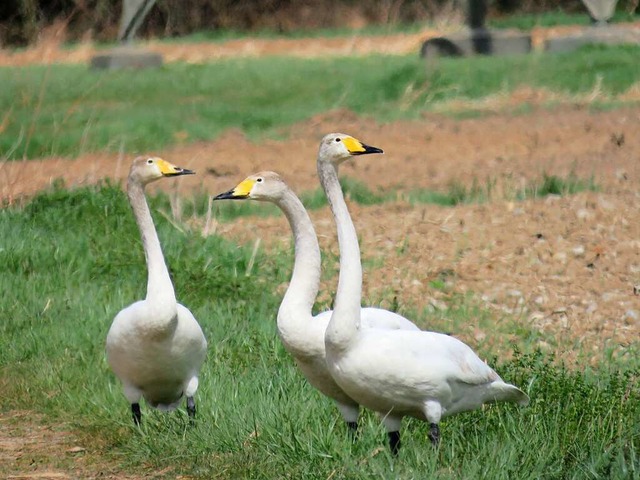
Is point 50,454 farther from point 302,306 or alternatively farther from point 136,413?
point 302,306

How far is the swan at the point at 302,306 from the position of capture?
19.9 feet

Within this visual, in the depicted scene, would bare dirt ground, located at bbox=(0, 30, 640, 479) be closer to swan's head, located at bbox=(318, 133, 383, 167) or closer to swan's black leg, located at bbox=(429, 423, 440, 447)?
swan's black leg, located at bbox=(429, 423, 440, 447)

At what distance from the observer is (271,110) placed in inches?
779

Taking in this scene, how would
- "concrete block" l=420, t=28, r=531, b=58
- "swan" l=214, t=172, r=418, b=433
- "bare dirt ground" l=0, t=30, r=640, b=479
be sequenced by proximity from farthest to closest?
1. "concrete block" l=420, t=28, r=531, b=58
2. "bare dirt ground" l=0, t=30, r=640, b=479
3. "swan" l=214, t=172, r=418, b=433

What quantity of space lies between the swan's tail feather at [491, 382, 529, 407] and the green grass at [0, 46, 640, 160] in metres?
10.8

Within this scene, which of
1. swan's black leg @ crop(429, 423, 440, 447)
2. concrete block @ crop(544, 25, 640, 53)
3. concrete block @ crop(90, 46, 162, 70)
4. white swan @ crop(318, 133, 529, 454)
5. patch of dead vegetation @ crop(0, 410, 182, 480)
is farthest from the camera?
concrete block @ crop(90, 46, 162, 70)

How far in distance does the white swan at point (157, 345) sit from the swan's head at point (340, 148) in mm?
1181

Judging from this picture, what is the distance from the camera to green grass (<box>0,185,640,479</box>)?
574 cm

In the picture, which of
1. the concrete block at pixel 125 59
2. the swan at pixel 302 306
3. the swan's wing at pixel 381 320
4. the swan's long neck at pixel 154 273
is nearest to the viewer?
the swan at pixel 302 306

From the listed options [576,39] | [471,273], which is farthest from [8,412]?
[576,39]

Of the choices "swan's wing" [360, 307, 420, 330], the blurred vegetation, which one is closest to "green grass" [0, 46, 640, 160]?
"swan's wing" [360, 307, 420, 330]

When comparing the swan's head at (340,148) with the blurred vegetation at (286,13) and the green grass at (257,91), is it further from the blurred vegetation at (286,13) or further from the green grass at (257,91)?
the blurred vegetation at (286,13)

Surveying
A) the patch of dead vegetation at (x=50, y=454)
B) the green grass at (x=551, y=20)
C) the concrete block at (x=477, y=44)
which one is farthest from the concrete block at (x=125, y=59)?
the patch of dead vegetation at (x=50, y=454)

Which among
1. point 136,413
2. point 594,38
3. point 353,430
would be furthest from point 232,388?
point 594,38
